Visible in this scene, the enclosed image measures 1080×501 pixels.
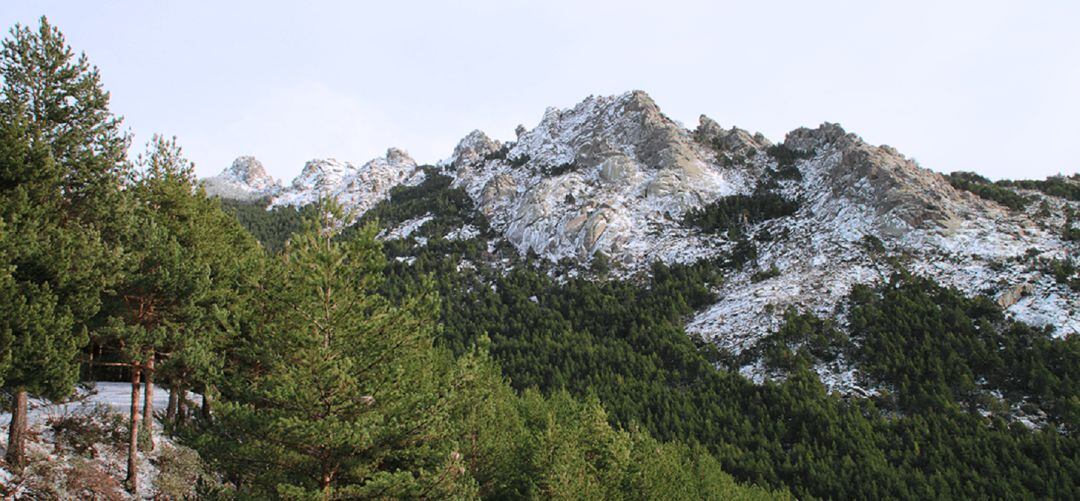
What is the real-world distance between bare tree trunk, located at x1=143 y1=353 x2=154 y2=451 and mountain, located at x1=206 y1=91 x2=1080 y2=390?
4680 cm

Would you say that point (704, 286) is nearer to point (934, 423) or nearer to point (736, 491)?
point (934, 423)

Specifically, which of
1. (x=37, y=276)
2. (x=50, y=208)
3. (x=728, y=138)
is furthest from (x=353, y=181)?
(x=37, y=276)

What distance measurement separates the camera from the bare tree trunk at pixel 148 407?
48.1ft

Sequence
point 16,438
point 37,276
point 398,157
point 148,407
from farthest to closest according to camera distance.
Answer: point 398,157, point 148,407, point 16,438, point 37,276

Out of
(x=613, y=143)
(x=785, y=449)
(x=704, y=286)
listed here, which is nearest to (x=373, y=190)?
(x=613, y=143)

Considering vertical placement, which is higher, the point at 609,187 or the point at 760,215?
the point at 609,187

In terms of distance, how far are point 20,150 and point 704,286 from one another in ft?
213

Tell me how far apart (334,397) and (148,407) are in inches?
428

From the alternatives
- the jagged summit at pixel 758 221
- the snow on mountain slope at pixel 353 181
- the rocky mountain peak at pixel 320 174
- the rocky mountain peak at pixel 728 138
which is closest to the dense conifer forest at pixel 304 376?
the jagged summit at pixel 758 221

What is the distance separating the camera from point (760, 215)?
266 ft

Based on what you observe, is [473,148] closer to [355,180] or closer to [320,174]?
[355,180]

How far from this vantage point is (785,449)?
41.5 meters

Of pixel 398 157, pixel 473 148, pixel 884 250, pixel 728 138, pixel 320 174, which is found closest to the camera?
pixel 884 250

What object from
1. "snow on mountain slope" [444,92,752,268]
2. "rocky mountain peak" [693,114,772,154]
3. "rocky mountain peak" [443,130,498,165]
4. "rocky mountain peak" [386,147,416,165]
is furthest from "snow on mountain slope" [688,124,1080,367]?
"rocky mountain peak" [386,147,416,165]
